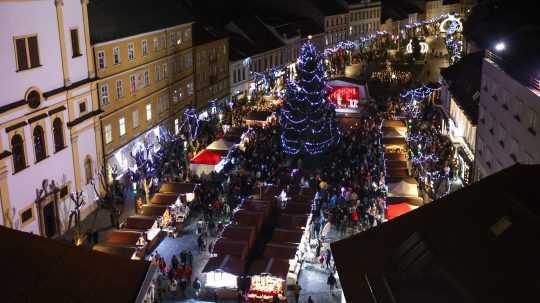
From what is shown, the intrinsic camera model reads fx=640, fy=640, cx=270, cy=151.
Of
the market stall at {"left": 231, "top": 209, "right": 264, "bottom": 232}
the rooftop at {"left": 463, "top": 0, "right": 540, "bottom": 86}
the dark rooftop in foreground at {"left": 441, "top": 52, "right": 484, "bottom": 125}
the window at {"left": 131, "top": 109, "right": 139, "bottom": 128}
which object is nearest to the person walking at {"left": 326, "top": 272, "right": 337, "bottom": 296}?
the market stall at {"left": 231, "top": 209, "right": 264, "bottom": 232}

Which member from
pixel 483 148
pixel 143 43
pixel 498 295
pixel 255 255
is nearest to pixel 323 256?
pixel 255 255

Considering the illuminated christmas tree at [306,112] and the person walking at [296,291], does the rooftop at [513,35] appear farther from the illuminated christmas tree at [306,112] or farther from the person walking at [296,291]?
the person walking at [296,291]

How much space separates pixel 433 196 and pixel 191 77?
24.8 metres

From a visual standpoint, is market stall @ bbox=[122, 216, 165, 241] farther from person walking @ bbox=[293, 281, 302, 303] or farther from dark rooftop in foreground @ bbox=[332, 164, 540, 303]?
dark rooftop in foreground @ bbox=[332, 164, 540, 303]

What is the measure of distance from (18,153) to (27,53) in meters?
4.61

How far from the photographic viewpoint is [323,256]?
28344 mm

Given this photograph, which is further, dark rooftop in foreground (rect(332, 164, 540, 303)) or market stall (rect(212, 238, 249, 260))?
market stall (rect(212, 238, 249, 260))

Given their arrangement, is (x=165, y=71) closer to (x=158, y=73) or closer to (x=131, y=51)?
(x=158, y=73)

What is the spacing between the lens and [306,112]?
45.5 metres

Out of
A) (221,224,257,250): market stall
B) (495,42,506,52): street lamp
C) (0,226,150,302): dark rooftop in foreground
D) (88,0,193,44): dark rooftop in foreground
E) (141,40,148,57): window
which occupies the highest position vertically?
(88,0,193,44): dark rooftop in foreground

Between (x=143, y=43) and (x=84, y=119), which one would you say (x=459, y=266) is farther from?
(x=143, y=43)

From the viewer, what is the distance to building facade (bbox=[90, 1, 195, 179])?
125 ft

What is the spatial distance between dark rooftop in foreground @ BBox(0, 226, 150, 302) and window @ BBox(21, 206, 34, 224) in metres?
15.1

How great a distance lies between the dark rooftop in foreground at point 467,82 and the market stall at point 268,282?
759 inches
